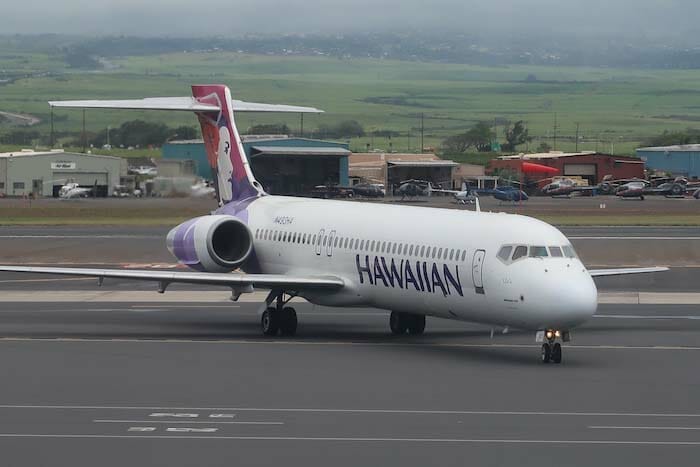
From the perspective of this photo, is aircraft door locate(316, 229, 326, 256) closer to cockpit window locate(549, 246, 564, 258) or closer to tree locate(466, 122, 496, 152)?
cockpit window locate(549, 246, 564, 258)

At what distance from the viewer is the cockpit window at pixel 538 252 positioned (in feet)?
93.9

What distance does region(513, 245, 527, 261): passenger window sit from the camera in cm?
2869

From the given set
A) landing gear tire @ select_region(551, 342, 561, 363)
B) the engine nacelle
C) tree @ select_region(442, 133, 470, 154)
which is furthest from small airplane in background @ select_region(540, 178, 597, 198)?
landing gear tire @ select_region(551, 342, 561, 363)

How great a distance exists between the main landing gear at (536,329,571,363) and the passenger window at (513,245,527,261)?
152 centimetres

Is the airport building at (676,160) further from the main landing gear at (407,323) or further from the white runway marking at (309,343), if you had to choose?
the white runway marking at (309,343)

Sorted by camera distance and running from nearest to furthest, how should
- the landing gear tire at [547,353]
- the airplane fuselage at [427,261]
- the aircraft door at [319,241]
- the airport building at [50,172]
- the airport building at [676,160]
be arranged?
the airplane fuselage at [427,261] < the landing gear tire at [547,353] < the aircraft door at [319,241] < the airport building at [50,172] < the airport building at [676,160]

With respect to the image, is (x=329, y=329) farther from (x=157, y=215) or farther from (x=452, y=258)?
(x=157, y=215)

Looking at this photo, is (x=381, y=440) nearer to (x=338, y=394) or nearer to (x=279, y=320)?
(x=338, y=394)

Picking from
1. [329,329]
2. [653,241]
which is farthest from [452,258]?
[653,241]

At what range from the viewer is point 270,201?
Answer: 126ft

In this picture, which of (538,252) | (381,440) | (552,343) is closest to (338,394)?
(381,440)

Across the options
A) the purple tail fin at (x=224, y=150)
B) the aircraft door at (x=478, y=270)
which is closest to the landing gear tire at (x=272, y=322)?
the aircraft door at (x=478, y=270)

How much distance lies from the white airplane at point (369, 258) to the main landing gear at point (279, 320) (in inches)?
1.3

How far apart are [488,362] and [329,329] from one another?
7149 mm
